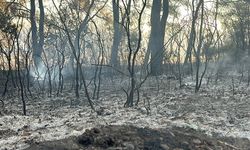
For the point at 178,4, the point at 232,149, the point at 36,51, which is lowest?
the point at 232,149

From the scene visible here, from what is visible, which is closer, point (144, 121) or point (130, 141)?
point (130, 141)

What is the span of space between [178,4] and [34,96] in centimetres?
1755

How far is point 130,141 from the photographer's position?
6.36 meters

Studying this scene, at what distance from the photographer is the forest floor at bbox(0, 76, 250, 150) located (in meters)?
6.56

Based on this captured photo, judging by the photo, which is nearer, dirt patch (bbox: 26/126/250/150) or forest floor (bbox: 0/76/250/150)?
dirt patch (bbox: 26/126/250/150)

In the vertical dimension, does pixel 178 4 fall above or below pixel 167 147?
above

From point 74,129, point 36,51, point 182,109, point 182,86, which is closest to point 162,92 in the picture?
point 182,86

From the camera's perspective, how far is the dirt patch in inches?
247

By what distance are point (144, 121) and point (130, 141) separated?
1991 millimetres

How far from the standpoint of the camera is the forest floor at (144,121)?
6562 millimetres

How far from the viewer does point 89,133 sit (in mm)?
6512

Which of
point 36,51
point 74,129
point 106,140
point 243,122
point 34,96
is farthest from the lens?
point 36,51

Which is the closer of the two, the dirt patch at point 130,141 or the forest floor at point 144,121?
the dirt patch at point 130,141

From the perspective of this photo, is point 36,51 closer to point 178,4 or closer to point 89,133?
point 178,4
